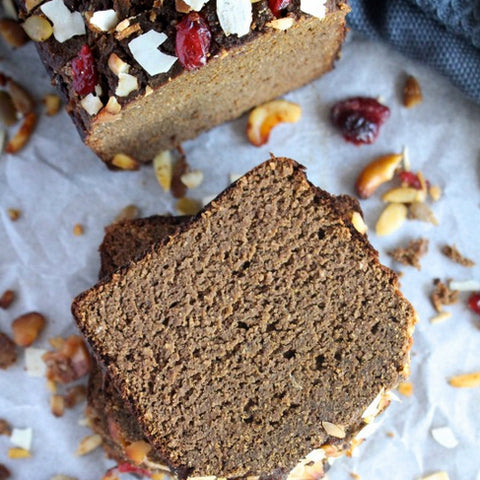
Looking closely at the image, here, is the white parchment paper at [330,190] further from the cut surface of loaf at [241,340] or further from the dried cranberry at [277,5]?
the dried cranberry at [277,5]

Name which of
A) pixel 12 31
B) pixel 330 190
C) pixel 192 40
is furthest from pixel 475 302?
pixel 12 31

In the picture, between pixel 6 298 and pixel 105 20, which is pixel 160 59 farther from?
pixel 6 298

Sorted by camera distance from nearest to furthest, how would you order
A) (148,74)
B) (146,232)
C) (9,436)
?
1. (148,74)
2. (146,232)
3. (9,436)

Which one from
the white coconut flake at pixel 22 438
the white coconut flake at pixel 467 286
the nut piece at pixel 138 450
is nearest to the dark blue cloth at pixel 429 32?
the white coconut flake at pixel 467 286

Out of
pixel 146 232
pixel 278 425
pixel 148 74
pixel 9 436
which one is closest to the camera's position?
pixel 148 74

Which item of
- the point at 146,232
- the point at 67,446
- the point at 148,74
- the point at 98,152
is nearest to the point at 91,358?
the point at 67,446

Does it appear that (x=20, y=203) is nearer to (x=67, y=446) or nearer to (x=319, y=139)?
(x=67, y=446)

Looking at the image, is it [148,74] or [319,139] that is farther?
[319,139]
